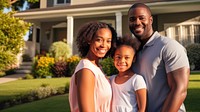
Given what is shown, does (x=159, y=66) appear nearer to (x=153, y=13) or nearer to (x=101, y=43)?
(x=101, y=43)

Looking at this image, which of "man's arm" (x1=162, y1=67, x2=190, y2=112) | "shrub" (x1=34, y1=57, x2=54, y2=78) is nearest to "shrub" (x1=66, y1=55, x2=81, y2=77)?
"shrub" (x1=34, y1=57, x2=54, y2=78)

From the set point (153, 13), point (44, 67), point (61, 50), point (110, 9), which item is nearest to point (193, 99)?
point (44, 67)

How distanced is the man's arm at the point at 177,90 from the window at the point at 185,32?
15.5m

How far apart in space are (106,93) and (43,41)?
19110mm

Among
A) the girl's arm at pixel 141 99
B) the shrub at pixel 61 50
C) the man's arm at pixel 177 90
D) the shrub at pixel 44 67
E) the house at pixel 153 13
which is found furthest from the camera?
the shrub at pixel 61 50

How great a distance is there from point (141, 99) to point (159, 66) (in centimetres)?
30

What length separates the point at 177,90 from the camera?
191cm

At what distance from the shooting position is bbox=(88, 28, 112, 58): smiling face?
2.21 metres

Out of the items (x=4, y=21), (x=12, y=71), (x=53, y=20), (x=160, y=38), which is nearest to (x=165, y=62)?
(x=160, y=38)

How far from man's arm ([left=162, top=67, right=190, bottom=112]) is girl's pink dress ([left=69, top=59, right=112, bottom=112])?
1.52 ft

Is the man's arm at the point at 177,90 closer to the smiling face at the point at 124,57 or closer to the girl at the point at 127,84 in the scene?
the girl at the point at 127,84

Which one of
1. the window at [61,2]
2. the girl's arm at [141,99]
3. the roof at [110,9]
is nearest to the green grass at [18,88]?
the roof at [110,9]

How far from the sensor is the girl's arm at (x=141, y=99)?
6.72ft

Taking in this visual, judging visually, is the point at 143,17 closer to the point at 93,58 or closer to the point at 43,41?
the point at 93,58
